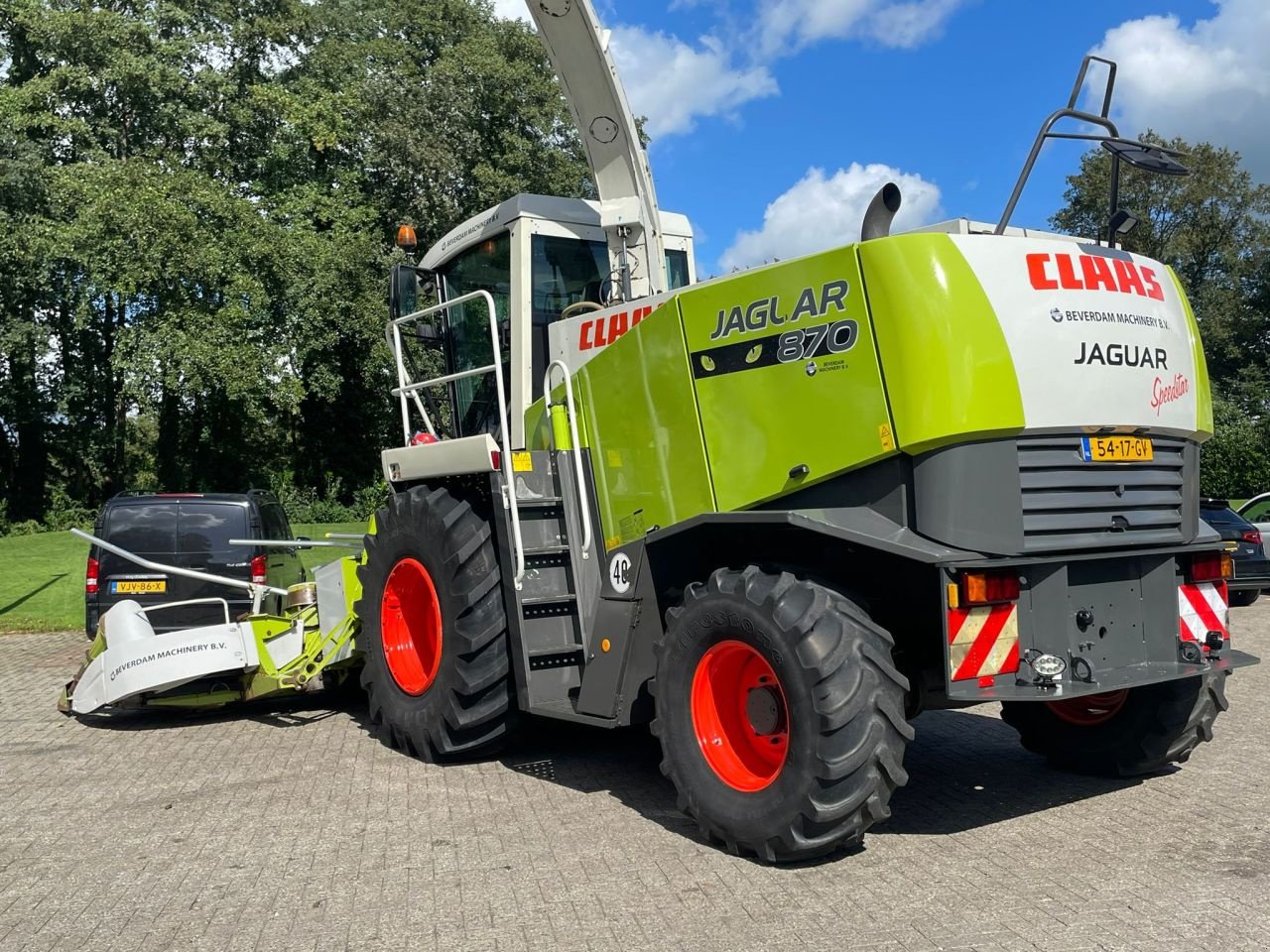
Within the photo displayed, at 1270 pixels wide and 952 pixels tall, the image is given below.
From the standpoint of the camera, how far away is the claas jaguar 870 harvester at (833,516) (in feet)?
15.5

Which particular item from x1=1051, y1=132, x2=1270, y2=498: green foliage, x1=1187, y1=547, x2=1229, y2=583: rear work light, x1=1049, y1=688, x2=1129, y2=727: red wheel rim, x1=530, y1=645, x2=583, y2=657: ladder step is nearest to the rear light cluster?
x1=1187, y1=547, x2=1229, y2=583: rear work light

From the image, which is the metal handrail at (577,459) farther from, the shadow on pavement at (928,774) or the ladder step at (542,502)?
the shadow on pavement at (928,774)

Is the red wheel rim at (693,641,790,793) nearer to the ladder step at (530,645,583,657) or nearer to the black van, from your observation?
the ladder step at (530,645,583,657)

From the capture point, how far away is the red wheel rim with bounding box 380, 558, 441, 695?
729cm

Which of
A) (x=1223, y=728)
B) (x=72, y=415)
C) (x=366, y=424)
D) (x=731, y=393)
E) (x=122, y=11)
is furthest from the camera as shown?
(x=366, y=424)

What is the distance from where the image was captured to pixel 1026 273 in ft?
16.1

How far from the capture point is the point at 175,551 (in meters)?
11.3

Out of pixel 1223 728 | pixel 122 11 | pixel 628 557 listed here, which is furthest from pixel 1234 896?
pixel 122 11

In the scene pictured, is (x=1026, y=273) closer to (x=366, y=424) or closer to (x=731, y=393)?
(x=731, y=393)

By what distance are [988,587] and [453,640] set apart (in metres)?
3.19

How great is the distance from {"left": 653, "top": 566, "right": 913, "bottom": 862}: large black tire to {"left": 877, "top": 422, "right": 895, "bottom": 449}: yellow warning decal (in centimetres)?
66

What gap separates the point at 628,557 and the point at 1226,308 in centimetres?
3937

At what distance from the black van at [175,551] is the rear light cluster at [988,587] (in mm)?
7799

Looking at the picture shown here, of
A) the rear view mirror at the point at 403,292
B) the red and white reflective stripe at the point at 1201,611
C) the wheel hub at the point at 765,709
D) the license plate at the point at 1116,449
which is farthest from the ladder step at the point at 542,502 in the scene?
the red and white reflective stripe at the point at 1201,611
